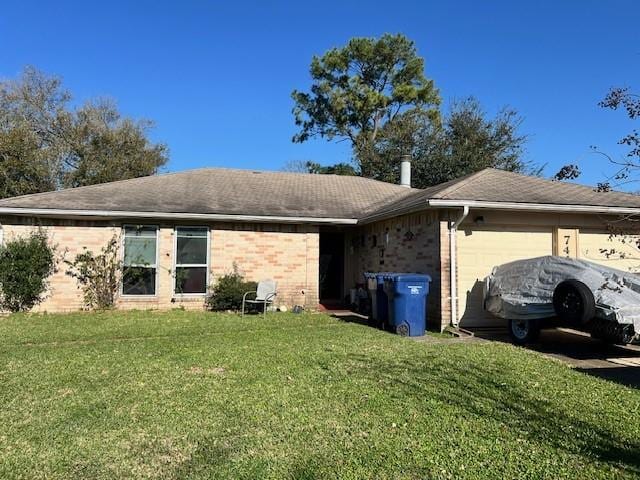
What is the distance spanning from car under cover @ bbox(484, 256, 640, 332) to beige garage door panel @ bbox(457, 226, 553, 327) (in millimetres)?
634

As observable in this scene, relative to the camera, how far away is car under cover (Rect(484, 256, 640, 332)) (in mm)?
7160

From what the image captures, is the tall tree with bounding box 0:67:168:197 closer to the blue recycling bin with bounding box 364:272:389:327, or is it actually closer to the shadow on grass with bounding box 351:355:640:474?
the blue recycling bin with bounding box 364:272:389:327

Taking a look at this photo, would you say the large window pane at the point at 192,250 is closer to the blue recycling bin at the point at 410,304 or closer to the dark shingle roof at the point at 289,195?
the dark shingle roof at the point at 289,195

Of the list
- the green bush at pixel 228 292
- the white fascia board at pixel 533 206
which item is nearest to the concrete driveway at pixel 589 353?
the white fascia board at pixel 533 206

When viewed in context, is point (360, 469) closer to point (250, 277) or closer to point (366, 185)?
point (250, 277)

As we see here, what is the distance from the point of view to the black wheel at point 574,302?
7246 mm

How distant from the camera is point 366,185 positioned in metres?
18.5

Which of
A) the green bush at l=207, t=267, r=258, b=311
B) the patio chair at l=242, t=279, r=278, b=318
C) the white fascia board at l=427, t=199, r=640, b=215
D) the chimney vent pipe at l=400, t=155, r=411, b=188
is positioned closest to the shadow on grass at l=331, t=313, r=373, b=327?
the patio chair at l=242, t=279, r=278, b=318

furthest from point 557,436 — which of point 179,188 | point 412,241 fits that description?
point 179,188

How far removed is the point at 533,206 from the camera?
1022cm

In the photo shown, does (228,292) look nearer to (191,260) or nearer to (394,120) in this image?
(191,260)

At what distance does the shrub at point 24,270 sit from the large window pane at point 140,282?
1.85 meters

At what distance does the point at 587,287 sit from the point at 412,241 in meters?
4.65

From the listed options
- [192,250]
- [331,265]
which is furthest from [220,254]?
[331,265]
